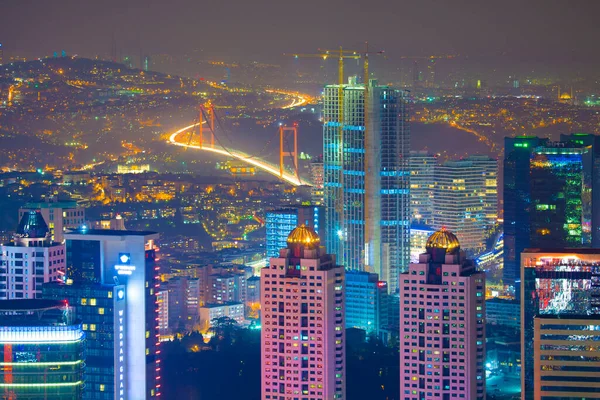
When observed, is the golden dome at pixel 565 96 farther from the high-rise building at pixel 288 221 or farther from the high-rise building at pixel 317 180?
the high-rise building at pixel 317 180

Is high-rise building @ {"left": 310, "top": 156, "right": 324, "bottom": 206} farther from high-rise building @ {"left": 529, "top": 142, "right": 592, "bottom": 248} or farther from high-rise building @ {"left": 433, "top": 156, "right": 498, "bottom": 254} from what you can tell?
high-rise building @ {"left": 529, "top": 142, "right": 592, "bottom": 248}

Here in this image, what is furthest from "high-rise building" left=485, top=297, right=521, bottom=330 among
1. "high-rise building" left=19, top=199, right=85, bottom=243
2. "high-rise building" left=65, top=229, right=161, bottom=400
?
"high-rise building" left=19, top=199, right=85, bottom=243

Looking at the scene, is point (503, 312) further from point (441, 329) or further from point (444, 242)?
point (441, 329)

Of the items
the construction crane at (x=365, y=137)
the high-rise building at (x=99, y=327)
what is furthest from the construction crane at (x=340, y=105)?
the high-rise building at (x=99, y=327)

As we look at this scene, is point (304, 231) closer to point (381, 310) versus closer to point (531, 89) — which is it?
point (381, 310)

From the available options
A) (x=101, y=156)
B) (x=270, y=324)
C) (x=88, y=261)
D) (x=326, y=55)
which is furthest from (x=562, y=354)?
(x=101, y=156)

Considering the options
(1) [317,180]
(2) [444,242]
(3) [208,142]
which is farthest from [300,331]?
(3) [208,142]
